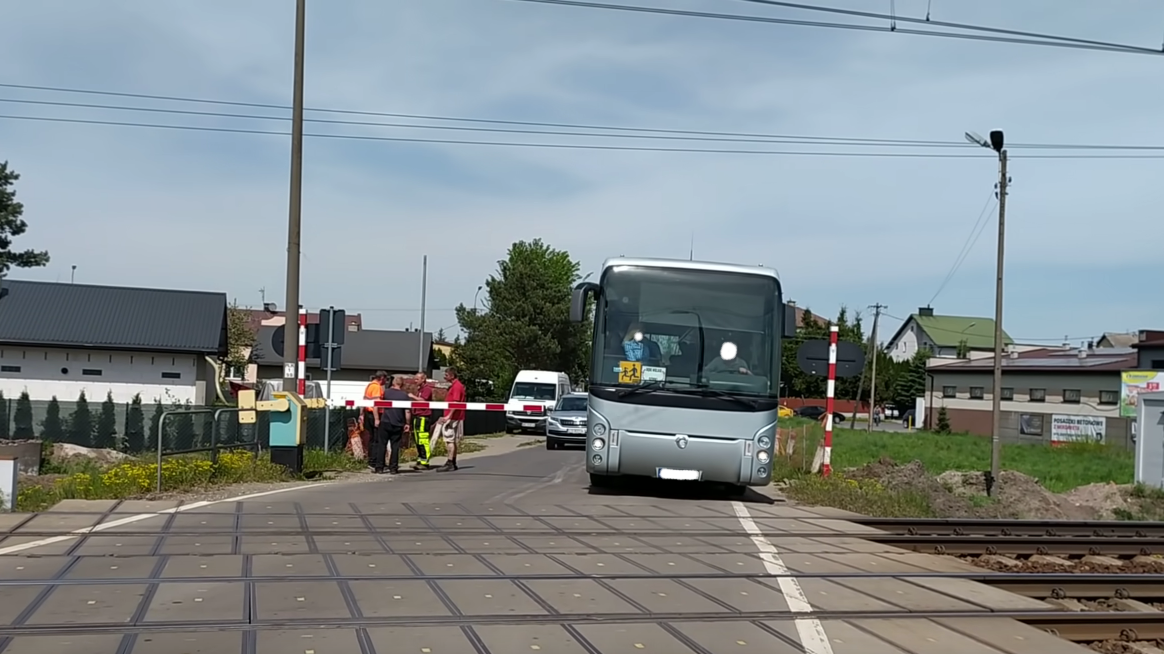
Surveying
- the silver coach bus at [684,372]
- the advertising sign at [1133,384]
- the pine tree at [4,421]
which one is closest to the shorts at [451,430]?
the silver coach bus at [684,372]

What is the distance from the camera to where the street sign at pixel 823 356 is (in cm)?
1691

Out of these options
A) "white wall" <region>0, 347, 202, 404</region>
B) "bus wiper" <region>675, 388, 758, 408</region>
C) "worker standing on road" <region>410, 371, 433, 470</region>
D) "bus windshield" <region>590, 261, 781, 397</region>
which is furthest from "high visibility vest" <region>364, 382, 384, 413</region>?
"white wall" <region>0, 347, 202, 404</region>

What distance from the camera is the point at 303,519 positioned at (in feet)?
36.6

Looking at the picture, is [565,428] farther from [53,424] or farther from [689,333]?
[689,333]

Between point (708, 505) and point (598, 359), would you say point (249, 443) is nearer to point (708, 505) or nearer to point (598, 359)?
point (598, 359)

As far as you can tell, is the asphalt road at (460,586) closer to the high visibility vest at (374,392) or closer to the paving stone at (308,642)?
the paving stone at (308,642)

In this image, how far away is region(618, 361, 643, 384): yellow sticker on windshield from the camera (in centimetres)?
1459

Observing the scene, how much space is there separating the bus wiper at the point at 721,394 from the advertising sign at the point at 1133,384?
4682cm

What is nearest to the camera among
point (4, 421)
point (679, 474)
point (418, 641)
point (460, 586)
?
point (418, 641)

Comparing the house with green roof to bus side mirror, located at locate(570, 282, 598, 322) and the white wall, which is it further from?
bus side mirror, located at locate(570, 282, 598, 322)

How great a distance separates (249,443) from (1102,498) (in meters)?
18.1

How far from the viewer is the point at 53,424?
99.1ft

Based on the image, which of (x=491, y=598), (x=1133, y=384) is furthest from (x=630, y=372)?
(x=1133, y=384)

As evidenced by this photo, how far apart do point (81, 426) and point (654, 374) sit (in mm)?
21262
